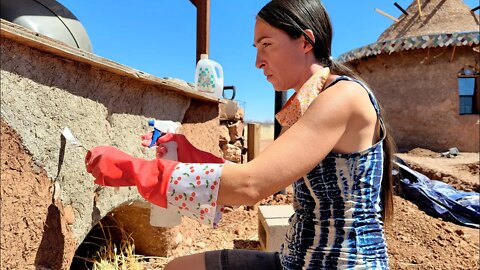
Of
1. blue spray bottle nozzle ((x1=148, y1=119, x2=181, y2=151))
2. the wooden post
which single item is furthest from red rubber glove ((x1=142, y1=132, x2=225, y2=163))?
the wooden post

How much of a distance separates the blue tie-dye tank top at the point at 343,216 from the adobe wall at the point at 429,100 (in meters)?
12.4

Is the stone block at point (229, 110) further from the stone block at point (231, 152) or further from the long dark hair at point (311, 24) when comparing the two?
the long dark hair at point (311, 24)

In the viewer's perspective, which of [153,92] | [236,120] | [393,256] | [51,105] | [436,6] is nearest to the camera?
[51,105]

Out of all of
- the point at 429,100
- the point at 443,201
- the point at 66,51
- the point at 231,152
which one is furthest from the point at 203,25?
the point at 429,100

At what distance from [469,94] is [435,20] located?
2.96m

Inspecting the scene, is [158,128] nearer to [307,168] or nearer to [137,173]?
[137,173]

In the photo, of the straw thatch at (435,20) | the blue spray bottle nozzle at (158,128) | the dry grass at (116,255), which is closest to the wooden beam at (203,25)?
the dry grass at (116,255)

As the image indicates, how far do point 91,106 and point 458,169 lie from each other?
30.7 feet

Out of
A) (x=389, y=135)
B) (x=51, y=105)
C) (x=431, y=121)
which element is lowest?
(x=389, y=135)

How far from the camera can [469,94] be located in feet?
42.2

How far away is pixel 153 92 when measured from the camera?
2.71 metres

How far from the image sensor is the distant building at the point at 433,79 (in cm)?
1199

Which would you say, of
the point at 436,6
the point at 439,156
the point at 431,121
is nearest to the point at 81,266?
the point at 439,156

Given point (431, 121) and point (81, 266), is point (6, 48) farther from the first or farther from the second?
point (431, 121)
